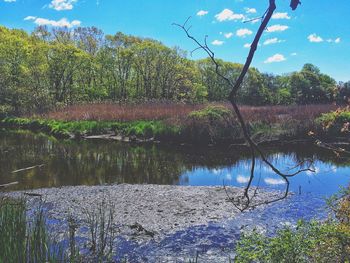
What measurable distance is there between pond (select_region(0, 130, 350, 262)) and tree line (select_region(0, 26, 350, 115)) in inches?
700

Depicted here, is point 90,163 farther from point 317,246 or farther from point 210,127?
point 317,246

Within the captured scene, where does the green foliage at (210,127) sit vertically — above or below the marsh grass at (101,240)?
above

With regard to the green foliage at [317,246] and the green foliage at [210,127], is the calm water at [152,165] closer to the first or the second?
the green foliage at [210,127]

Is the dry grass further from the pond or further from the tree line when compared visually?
the tree line

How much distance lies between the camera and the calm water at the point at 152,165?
13.6m

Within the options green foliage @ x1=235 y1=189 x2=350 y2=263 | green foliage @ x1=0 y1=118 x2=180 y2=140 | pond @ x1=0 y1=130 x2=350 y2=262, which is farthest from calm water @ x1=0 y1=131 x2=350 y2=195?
green foliage @ x1=235 y1=189 x2=350 y2=263

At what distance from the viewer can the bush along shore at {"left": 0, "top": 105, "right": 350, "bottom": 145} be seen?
2130cm

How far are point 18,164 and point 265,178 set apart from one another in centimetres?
995

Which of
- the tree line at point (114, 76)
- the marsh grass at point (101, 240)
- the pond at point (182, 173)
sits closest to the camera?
the marsh grass at point (101, 240)

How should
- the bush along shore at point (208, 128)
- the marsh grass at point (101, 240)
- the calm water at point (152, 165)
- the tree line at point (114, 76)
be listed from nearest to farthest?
the marsh grass at point (101, 240) → the calm water at point (152, 165) → the bush along shore at point (208, 128) → the tree line at point (114, 76)

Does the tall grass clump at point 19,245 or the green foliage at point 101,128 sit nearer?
the tall grass clump at point 19,245

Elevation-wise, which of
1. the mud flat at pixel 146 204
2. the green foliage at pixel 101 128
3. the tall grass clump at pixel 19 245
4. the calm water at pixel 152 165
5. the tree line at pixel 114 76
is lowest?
the mud flat at pixel 146 204

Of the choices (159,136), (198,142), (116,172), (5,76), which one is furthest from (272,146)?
(5,76)

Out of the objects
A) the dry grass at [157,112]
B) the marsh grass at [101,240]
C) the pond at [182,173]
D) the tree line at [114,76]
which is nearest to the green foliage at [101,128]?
the dry grass at [157,112]
